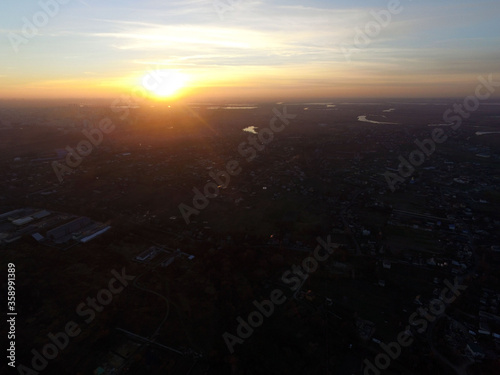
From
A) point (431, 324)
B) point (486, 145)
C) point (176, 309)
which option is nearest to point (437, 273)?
Answer: point (431, 324)

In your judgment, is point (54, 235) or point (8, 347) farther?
point (54, 235)

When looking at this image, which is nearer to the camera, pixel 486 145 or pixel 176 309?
pixel 176 309

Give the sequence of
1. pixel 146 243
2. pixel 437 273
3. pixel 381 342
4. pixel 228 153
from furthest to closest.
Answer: pixel 228 153 → pixel 146 243 → pixel 437 273 → pixel 381 342

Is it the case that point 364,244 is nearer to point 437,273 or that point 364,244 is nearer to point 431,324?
point 437,273

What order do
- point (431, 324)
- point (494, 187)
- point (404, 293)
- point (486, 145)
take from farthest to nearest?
1. point (486, 145)
2. point (494, 187)
3. point (404, 293)
4. point (431, 324)

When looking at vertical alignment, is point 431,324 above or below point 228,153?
below

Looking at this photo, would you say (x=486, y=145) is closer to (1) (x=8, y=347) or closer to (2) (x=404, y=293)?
(2) (x=404, y=293)

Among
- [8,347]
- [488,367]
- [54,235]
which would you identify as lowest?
[488,367]

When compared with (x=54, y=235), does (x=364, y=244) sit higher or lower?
lower

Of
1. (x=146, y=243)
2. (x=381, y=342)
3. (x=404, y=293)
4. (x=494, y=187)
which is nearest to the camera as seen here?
(x=381, y=342)

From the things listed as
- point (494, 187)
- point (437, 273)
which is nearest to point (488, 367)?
point (437, 273)
